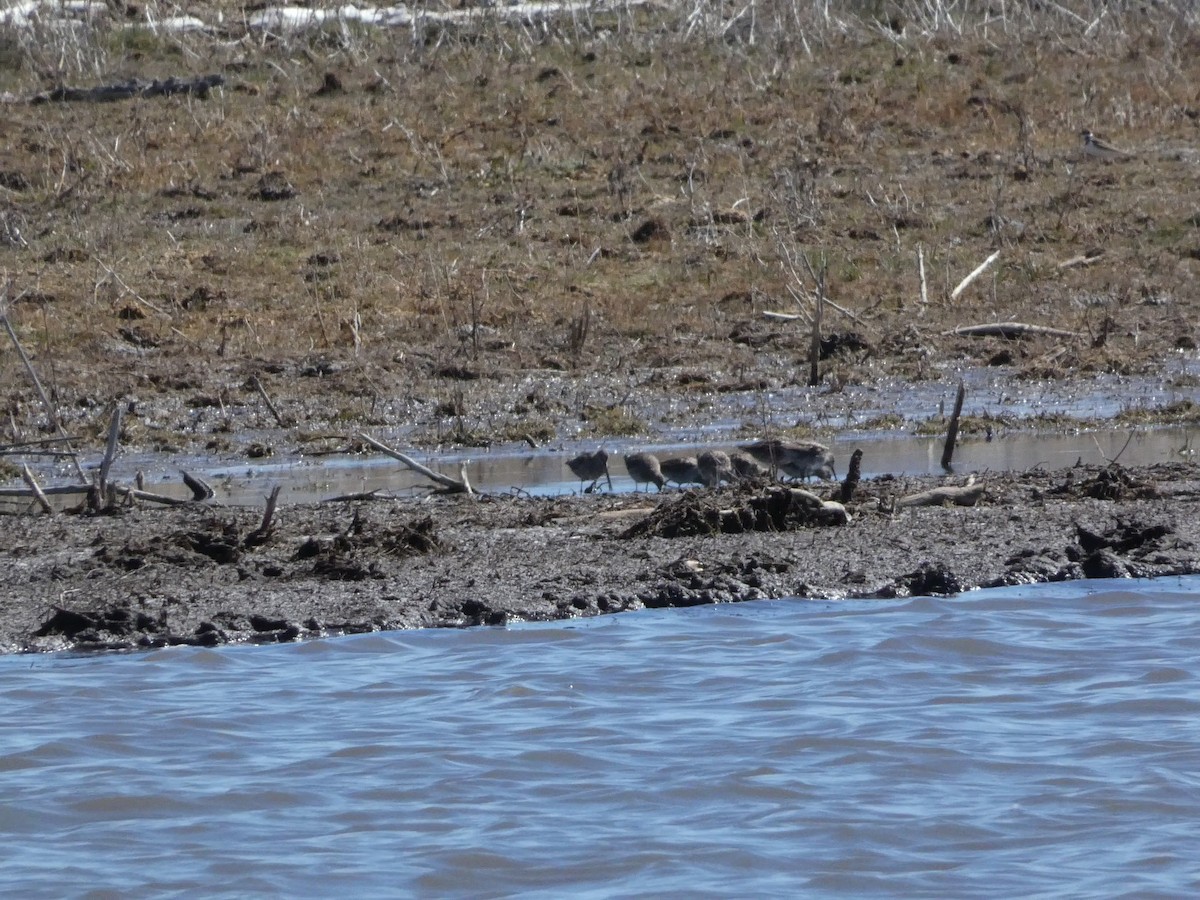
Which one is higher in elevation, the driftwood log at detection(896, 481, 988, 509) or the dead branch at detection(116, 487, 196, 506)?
the driftwood log at detection(896, 481, 988, 509)

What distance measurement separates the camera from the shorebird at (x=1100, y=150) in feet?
66.4

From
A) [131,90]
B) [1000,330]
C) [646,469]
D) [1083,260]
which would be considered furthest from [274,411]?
[131,90]

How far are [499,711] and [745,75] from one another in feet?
57.2

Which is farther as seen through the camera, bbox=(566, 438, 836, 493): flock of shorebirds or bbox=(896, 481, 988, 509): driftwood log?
bbox=(566, 438, 836, 493): flock of shorebirds

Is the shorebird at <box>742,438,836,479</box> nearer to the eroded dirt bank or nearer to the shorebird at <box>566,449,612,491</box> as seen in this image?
the eroded dirt bank

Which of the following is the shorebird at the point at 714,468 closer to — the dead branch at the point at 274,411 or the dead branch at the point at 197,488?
the dead branch at the point at 197,488

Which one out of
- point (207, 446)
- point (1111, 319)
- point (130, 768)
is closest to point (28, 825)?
point (130, 768)

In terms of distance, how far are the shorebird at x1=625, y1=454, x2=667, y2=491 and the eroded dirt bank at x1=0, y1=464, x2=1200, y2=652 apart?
1.71ft

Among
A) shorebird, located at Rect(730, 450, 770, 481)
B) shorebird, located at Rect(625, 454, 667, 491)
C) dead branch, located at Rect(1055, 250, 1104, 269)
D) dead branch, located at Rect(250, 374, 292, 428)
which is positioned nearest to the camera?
shorebird, located at Rect(730, 450, 770, 481)

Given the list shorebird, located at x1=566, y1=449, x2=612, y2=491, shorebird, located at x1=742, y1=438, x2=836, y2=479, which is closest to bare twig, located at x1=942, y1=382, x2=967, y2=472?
shorebird, located at x1=742, y1=438, x2=836, y2=479

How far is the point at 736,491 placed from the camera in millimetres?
9570

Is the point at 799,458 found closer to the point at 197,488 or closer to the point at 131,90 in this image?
the point at 197,488

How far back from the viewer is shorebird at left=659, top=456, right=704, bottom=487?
10320 mm

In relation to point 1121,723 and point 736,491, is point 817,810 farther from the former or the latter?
point 736,491
